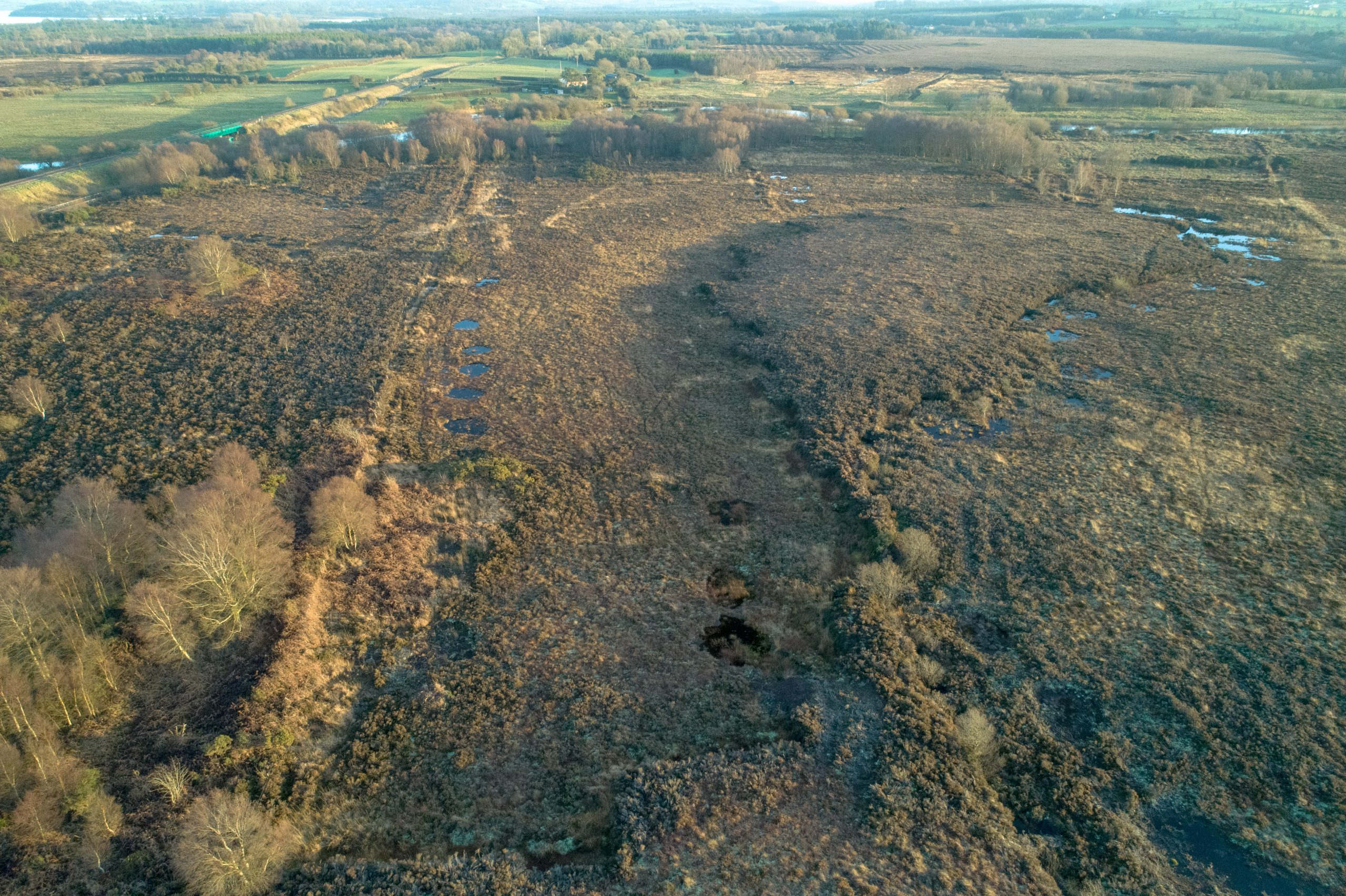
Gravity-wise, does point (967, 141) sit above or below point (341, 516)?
above

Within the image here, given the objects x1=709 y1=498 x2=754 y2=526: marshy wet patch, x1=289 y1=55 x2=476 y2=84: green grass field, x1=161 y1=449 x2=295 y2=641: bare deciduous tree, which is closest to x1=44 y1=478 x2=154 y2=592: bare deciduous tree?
x1=161 y1=449 x2=295 y2=641: bare deciduous tree

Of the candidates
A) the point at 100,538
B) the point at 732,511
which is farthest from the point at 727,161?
the point at 100,538

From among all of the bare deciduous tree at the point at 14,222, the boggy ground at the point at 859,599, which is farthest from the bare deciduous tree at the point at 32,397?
the bare deciduous tree at the point at 14,222

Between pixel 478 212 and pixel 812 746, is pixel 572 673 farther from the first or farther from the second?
pixel 478 212

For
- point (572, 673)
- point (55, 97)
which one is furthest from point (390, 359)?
point (55, 97)

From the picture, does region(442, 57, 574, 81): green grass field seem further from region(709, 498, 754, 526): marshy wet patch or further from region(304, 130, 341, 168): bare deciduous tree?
region(709, 498, 754, 526): marshy wet patch

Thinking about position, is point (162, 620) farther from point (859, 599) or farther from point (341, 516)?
point (859, 599)
